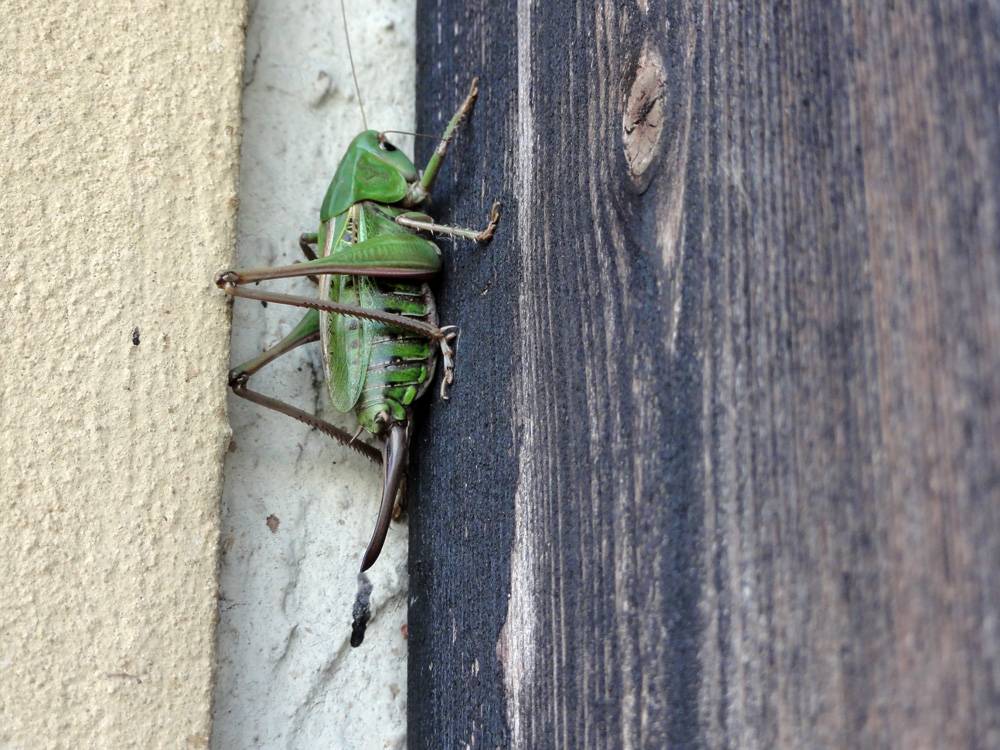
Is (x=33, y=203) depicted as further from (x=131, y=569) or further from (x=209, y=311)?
A: (x=131, y=569)

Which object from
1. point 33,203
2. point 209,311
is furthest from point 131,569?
point 33,203

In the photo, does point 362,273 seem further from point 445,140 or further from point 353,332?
point 445,140

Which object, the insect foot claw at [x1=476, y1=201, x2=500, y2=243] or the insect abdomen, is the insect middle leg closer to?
the insect abdomen

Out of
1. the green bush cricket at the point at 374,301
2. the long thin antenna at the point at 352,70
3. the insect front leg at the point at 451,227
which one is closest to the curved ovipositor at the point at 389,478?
the green bush cricket at the point at 374,301

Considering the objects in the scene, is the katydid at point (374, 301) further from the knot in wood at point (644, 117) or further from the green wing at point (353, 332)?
the knot in wood at point (644, 117)

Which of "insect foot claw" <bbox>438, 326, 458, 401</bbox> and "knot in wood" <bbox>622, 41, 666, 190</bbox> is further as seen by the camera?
"insect foot claw" <bbox>438, 326, 458, 401</bbox>

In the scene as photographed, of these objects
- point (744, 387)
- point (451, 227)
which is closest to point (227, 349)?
point (451, 227)

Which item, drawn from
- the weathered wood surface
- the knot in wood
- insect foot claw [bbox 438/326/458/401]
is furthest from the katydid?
the knot in wood
